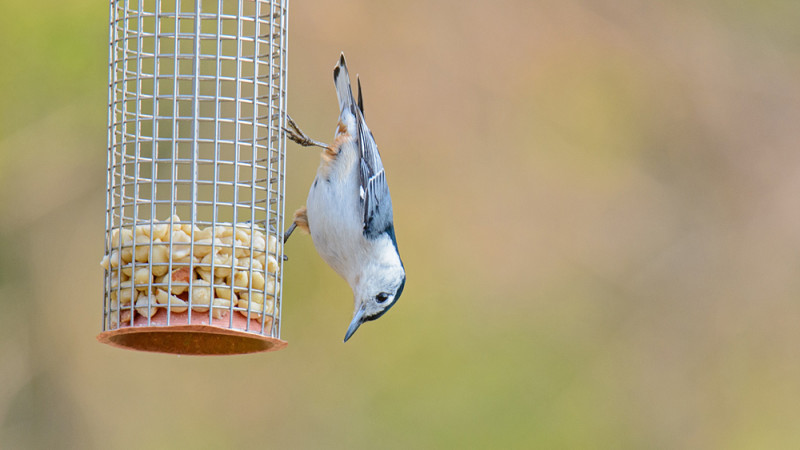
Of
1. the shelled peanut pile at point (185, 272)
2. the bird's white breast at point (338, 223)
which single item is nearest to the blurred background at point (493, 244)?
the bird's white breast at point (338, 223)

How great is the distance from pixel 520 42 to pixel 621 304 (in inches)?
95.1

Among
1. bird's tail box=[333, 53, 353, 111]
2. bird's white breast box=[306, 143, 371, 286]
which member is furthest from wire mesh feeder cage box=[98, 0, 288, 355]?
bird's tail box=[333, 53, 353, 111]

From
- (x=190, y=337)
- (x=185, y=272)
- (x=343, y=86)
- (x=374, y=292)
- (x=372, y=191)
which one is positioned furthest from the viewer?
(x=343, y=86)

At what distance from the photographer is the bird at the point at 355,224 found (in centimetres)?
Answer: 538

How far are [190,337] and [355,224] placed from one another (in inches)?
47.9

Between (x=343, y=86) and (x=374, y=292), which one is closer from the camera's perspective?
(x=374, y=292)

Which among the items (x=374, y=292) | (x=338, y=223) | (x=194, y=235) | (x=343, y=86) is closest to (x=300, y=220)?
(x=338, y=223)

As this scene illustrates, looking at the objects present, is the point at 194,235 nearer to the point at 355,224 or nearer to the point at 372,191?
the point at 355,224

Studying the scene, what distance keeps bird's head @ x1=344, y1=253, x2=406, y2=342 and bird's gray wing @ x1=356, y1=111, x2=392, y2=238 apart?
0.20m

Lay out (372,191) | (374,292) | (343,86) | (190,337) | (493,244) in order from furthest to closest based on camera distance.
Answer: (493,244), (343,86), (372,191), (374,292), (190,337)

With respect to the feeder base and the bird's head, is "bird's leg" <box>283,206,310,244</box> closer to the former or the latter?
the bird's head

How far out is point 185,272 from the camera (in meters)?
4.39

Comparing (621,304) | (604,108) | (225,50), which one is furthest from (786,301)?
(225,50)

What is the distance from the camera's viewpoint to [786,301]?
974 cm
